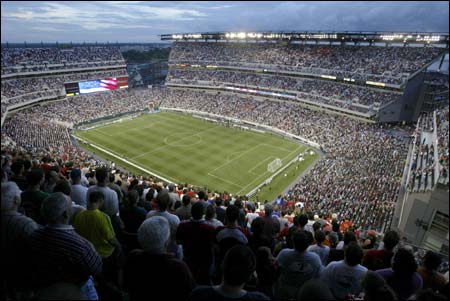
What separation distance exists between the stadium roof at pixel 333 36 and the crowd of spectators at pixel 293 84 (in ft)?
32.2

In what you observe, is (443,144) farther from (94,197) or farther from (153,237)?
(153,237)

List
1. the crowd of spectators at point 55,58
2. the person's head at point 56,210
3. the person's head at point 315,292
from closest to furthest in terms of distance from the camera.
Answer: the person's head at point 315,292 → the person's head at point 56,210 → the crowd of spectators at point 55,58

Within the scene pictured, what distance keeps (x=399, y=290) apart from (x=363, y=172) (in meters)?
26.4

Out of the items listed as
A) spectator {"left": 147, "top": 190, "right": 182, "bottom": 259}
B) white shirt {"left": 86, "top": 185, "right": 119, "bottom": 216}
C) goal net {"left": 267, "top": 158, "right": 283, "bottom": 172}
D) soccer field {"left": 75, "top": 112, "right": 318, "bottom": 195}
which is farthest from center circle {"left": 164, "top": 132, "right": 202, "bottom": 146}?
spectator {"left": 147, "top": 190, "right": 182, "bottom": 259}

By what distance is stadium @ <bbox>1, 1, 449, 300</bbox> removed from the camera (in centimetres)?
389

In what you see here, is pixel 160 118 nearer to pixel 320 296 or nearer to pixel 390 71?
pixel 390 71

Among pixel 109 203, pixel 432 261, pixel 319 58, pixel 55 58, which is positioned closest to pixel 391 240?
pixel 432 261

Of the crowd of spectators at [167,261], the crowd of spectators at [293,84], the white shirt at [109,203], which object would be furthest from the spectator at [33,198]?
the crowd of spectators at [293,84]

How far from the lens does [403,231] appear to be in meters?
17.3

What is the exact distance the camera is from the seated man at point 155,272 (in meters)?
3.35

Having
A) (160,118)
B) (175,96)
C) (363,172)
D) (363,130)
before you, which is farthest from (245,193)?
(175,96)

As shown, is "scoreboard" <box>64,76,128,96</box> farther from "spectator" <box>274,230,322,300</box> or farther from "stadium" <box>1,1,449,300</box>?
"spectator" <box>274,230,322,300</box>

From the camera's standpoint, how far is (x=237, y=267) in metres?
2.99

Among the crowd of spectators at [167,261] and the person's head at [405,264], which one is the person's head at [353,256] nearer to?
the crowd of spectators at [167,261]
